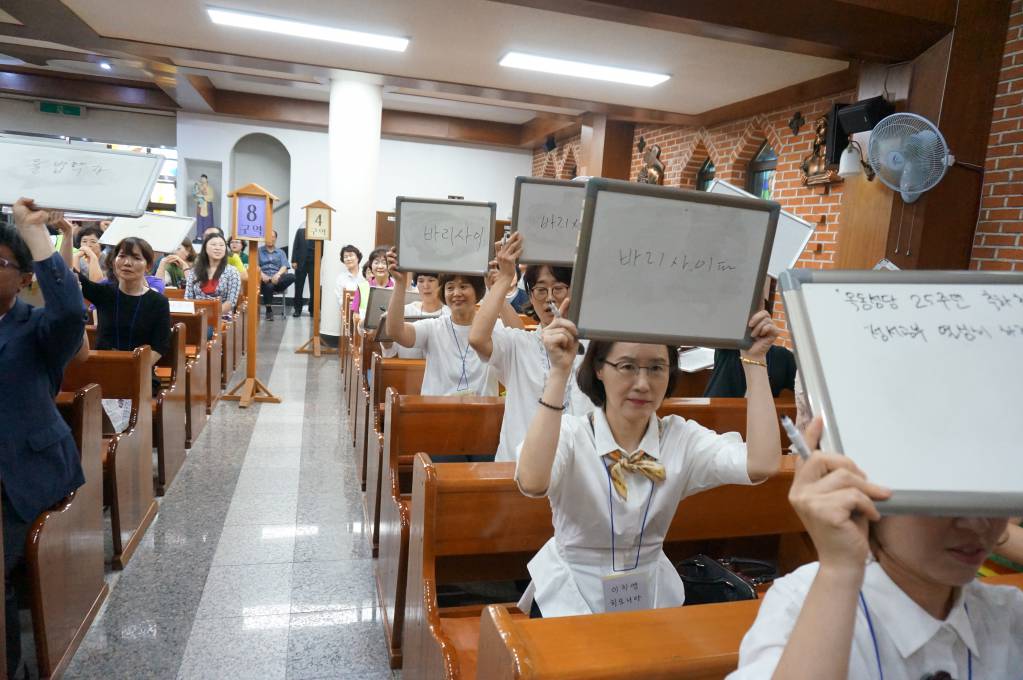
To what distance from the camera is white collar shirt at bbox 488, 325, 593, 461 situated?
2643mm

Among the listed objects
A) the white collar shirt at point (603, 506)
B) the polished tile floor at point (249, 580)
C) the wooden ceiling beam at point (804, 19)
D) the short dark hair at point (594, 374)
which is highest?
the wooden ceiling beam at point (804, 19)

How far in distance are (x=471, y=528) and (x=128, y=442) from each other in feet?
6.88

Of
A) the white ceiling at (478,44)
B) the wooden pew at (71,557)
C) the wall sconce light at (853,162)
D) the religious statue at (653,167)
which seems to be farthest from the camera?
the religious statue at (653,167)

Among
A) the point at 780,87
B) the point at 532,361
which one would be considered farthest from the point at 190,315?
the point at 780,87

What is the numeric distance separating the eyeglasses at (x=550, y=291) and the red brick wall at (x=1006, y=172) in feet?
10.3

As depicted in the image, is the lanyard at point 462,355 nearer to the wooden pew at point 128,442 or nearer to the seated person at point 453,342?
the seated person at point 453,342

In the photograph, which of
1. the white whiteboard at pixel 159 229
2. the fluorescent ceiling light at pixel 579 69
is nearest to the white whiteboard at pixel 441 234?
the white whiteboard at pixel 159 229

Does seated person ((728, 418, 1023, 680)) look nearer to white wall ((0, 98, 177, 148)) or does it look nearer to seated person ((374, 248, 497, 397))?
seated person ((374, 248, 497, 397))

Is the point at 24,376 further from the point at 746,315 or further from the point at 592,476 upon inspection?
the point at 746,315

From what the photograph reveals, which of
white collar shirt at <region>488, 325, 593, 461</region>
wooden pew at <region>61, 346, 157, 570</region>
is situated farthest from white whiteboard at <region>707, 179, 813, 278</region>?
wooden pew at <region>61, 346, 157, 570</region>

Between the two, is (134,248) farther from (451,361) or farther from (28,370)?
(451,361)

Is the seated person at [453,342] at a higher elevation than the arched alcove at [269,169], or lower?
lower

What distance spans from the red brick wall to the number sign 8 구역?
560cm

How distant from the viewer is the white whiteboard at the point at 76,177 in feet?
7.51
